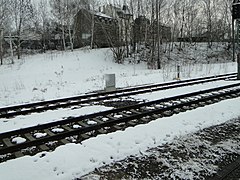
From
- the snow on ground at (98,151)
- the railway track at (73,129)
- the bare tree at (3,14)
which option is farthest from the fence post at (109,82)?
the bare tree at (3,14)

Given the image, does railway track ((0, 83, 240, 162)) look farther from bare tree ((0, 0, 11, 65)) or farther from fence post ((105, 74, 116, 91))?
bare tree ((0, 0, 11, 65))

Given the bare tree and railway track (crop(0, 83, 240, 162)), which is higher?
the bare tree

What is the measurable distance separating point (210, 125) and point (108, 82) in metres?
6.87

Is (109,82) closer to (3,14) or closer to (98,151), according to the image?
(98,151)

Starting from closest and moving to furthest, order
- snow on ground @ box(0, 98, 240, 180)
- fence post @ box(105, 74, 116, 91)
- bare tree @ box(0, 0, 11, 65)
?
snow on ground @ box(0, 98, 240, 180)
fence post @ box(105, 74, 116, 91)
bare tree @ box(0, 0, 11, 65)

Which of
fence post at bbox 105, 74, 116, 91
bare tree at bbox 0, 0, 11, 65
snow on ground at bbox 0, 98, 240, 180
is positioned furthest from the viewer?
bare tree at bbox 0, 0, 11, 65

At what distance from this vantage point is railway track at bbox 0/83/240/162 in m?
5.22

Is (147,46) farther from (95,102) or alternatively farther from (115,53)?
(95,102)

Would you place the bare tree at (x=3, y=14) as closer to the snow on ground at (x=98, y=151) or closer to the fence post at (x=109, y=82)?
the fence post at (x=109, y=82)

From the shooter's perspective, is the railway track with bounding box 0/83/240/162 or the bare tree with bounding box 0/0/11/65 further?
the bare tree with bounding box 0/0/11/65

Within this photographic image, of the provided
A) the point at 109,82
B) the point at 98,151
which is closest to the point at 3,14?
the point at 109,82

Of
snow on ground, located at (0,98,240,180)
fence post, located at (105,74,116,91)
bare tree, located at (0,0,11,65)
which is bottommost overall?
snow on ground, located at (0,98,240,180)

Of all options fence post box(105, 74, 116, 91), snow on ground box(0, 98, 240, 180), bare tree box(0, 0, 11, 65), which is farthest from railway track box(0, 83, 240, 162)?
bare tree box(0, 0, 11, 65)

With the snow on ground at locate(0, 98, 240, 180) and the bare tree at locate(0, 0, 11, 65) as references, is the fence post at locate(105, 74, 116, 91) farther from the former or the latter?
the bare tree at locate(0, 0, 11, 65)
